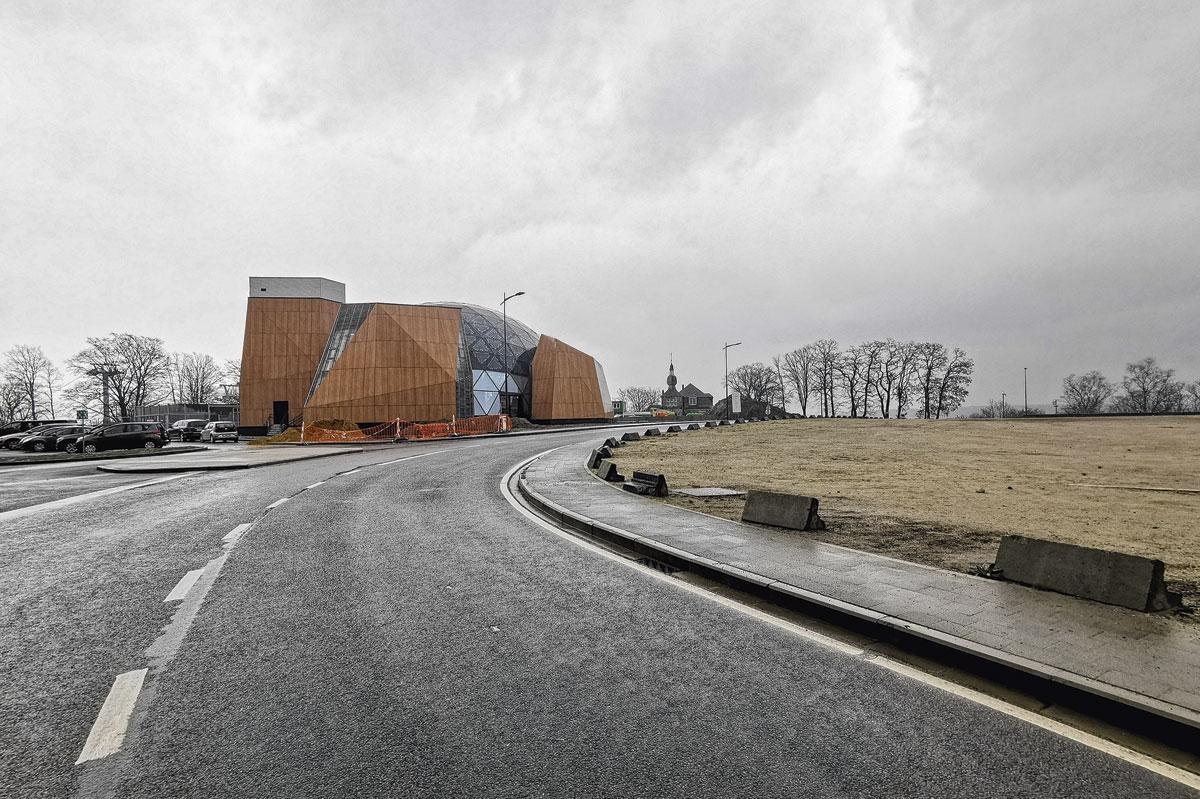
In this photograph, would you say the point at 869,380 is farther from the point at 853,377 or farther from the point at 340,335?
the point at 340,335

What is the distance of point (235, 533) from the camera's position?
8719mm

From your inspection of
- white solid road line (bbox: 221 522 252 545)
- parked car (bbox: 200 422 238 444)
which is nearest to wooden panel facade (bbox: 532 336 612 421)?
parked car (bbox: 200 422 238 444)

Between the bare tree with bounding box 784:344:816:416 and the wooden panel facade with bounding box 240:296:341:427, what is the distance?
73771 millimetres

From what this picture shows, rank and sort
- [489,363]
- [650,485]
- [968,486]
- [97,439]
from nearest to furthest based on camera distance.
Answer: [650,485]
[968,486]
[97,439]
[489,363]

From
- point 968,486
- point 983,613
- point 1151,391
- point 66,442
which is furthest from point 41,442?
point 1151,391

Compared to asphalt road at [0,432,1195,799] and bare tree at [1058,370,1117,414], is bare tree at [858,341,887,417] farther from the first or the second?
asphalt road at [0,432,1195,799]

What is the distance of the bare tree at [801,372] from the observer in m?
97.4

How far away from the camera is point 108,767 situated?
2844 mm

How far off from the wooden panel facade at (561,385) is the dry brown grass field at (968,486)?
3230cm

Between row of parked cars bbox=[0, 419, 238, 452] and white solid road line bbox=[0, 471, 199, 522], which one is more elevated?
row of parked cars bbox=[0, 419, 238, 452]

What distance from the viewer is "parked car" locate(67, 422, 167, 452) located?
31.2 meters

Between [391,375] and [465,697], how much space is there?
4639 centimetres

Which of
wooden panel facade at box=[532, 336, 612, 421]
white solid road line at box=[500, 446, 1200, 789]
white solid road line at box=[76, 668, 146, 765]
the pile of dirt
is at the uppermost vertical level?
wooden panel facade at box=[532, 336, 612, 421]

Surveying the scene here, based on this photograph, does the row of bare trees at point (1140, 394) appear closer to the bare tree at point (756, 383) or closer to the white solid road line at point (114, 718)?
the bare tree at point (756, 383)
